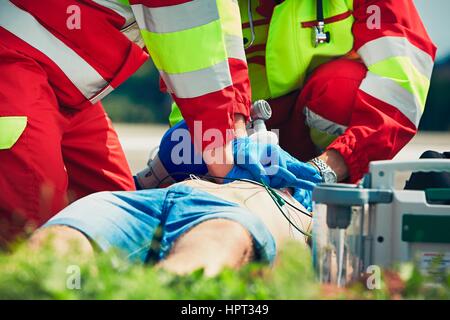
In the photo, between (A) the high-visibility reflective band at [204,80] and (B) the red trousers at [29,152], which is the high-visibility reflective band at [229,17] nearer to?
(A) the high-visibility reflective band at [204,80]

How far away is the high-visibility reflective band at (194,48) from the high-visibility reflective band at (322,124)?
0.96 metres

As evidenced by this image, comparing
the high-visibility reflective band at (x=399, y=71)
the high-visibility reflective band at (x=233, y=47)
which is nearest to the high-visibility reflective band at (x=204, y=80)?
the high-visibility reflective band at (x=233, y=47)

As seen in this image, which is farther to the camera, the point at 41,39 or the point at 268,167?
the point at 41,39

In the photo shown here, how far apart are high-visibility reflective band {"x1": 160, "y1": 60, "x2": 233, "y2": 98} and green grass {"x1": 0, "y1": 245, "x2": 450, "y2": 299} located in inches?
36.1

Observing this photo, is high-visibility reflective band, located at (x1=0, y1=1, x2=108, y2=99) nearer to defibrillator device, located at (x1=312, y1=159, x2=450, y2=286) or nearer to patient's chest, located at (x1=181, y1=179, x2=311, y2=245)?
patient's chest, located at (x1=181, y1=179, x2=311, y2=245)

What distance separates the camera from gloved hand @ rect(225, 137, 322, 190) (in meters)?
3.21

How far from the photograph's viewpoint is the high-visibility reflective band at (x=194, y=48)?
10.5 ft

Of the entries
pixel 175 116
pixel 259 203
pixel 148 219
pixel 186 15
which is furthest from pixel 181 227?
pixel 175 116

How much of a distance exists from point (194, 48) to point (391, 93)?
1.16m

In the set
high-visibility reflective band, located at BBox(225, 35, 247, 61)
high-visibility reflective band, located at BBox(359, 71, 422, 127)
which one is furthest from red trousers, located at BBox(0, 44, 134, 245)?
high-visibility reflective band, located at BBox(359, 71, 422, 127)

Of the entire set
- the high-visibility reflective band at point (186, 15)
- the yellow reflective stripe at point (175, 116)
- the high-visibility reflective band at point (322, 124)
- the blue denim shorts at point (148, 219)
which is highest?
the high-visibility reflective band at point (186, 15)

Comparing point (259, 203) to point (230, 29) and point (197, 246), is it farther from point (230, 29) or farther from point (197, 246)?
point (230, 29)

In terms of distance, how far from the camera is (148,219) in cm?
285

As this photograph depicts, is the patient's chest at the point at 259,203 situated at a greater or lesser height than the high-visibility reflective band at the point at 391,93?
greater
